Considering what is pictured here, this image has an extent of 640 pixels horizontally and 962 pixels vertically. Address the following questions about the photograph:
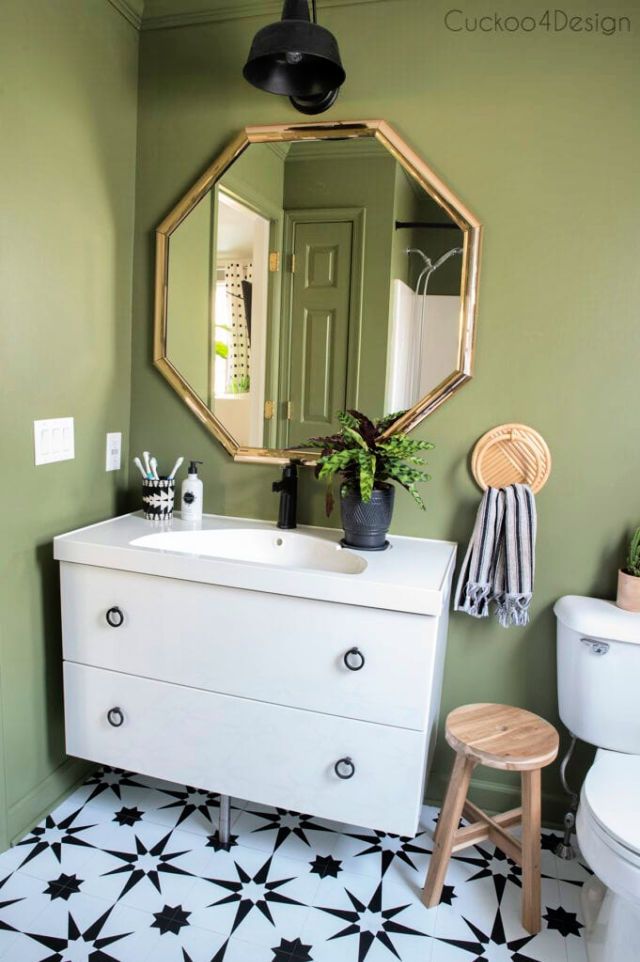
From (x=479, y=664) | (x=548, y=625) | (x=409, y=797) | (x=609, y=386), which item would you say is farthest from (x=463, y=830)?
(x=609, y=386)

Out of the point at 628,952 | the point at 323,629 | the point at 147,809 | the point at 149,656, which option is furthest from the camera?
the point at 147,809

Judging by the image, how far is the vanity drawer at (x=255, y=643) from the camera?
1.51 metres

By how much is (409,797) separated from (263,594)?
587mm

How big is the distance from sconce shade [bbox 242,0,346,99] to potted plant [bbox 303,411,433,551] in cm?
85

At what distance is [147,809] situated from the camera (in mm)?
1952

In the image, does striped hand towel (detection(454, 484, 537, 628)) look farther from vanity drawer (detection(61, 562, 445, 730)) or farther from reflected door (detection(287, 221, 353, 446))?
reflected door (detection(287, 221, 353, 446))

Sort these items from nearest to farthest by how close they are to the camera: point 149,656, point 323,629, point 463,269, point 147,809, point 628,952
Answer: point 628,952
point 323,629
point 149,656
point 463,269
point 147,809

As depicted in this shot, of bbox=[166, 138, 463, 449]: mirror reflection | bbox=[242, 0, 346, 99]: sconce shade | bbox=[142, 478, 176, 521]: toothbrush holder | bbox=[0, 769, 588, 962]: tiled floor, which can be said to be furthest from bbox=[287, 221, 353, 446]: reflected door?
bbox=[0, 769, 588, 962]: tiled floor

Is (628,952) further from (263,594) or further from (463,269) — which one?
(463,269)

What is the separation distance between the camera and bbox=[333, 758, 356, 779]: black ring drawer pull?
1.58 metres

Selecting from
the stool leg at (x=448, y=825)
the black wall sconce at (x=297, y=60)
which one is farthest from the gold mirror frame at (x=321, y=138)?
the stool leg at (x=448, y=825)

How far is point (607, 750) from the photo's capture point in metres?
1.62

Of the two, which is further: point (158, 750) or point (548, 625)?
point (548, 625)

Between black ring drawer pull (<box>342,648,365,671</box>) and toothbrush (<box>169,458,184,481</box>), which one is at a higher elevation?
toothbrush (<box>169,458,184,481</box>)
